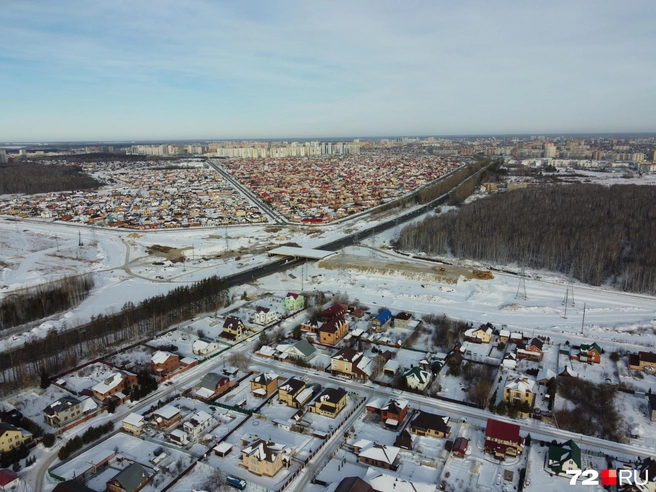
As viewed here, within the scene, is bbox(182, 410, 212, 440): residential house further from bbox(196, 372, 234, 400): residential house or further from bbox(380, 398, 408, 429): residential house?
bbox(380, 398, 408, 429): residential house

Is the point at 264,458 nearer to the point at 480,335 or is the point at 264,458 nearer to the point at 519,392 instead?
the point at 519,392

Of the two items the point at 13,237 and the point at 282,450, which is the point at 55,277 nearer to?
the point at 13,237

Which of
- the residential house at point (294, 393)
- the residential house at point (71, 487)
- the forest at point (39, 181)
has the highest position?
the forest at point (39, 181)

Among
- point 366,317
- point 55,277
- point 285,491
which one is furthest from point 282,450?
point 55,277

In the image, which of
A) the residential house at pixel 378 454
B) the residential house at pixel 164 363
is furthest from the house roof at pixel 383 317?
the residential house at pixel 164 363

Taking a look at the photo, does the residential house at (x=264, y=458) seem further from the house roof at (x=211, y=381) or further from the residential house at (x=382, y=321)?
the residential house at (x=382, y=321)

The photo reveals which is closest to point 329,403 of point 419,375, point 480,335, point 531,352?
point 419,375
